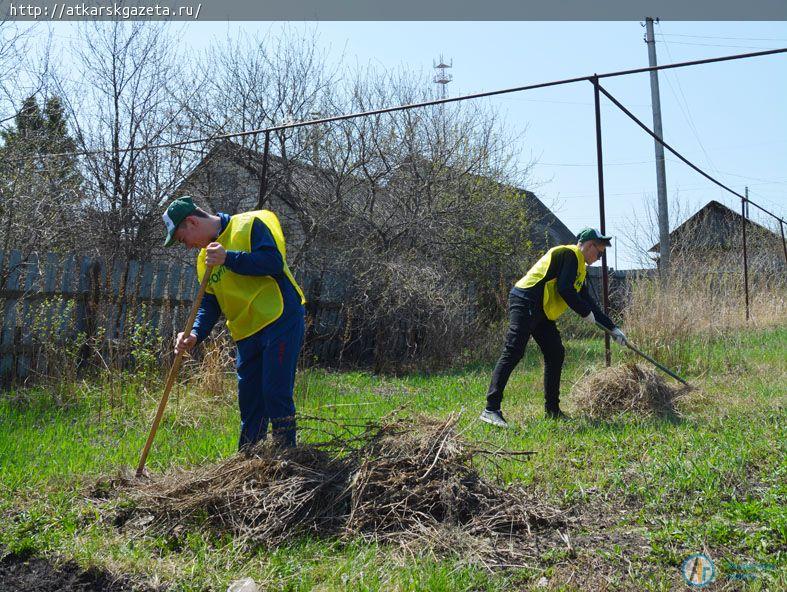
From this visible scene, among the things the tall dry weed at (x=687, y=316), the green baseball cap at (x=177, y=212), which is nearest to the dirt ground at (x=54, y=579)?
the green baseball cap at (x=177, y=212)

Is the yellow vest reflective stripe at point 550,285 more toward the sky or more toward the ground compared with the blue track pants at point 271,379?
more toward the sky

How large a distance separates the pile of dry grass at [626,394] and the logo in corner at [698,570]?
3015 mm

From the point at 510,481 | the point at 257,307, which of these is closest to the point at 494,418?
the point at 510,481

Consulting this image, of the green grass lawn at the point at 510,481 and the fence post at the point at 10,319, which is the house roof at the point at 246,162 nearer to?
the fence post at the point at 10,319

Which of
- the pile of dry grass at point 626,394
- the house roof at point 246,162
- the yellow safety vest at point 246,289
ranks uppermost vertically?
the house roof at point 246,162

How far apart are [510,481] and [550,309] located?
2.27 metres

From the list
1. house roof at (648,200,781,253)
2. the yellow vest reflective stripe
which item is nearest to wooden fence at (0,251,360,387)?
the yellow vest reflective stripe

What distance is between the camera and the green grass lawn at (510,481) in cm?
299

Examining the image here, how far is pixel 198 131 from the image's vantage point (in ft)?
37.1

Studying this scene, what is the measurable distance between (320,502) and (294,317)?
1090 mm

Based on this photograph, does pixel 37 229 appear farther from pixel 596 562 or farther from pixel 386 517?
pixel 596 562

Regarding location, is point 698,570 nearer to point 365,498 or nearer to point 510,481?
point 510,481

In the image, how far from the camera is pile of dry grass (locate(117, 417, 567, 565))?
3.38m
